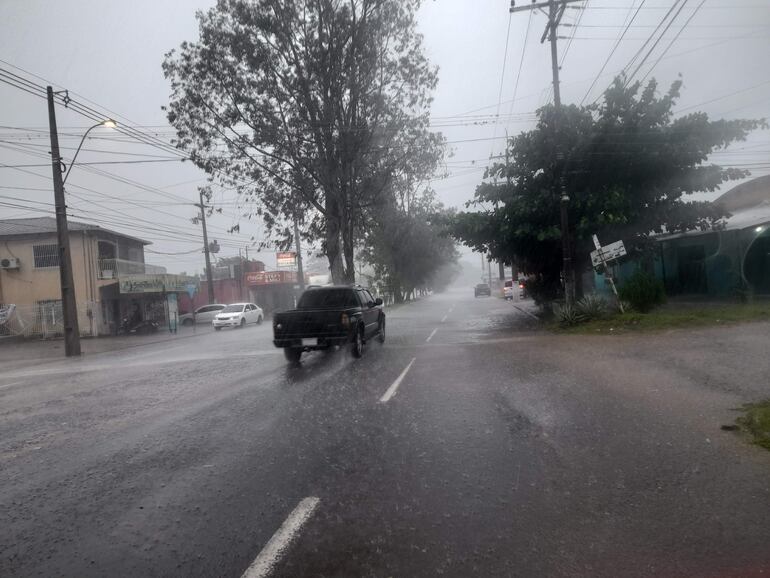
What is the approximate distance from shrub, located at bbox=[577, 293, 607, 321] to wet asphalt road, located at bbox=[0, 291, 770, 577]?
24.4ft

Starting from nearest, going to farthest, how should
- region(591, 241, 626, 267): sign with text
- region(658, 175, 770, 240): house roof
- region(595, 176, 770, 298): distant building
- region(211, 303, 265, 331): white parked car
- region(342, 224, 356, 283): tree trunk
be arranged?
region(591, 241, 626, 267): sign with text → region(595, 176, 770, 298): distant building → region(658, 175, 770, 240): house roof → region(342, 224, 356, 283): tree trunk → region(211, 303, 265, 331): white parked car

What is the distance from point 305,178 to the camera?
26.8 meters

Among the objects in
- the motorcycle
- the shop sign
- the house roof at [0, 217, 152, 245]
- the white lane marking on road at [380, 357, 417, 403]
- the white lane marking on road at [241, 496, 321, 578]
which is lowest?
the white lane marking on road at [241, 496, 321, 578]

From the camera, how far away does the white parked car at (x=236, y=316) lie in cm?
3353

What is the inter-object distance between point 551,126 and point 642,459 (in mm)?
15420

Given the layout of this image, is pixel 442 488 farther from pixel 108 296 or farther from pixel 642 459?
pixel 108 296

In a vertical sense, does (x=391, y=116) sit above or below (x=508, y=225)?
above

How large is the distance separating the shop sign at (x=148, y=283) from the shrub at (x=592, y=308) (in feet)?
78.3

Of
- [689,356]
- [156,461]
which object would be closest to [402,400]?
→ [156,461]

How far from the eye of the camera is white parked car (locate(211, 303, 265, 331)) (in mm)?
33531

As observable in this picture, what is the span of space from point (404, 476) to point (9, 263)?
33628mm

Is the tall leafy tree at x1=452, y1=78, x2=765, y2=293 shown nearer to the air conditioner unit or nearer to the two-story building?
the two-story building

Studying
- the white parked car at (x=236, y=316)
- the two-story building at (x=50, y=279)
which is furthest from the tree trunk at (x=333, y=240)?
the two-story building at (x=50, y=279)

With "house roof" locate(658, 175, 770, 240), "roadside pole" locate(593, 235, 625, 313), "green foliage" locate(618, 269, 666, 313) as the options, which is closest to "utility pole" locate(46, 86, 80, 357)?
"roadside pole" locate(593, 235, 625, 313)
